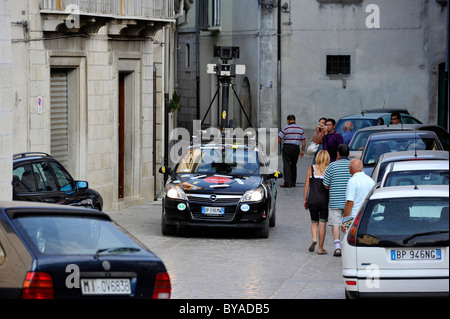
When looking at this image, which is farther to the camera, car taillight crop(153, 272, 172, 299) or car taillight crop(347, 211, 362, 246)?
car taillight crop(347, 211, 362, 246)

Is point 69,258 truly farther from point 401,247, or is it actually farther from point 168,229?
point 168,229

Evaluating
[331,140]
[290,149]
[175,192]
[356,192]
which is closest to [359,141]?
[331,140]

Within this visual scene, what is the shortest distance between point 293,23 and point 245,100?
13.8ft

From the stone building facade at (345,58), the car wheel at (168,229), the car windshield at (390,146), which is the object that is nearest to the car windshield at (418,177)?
the car wheel at (168,229)

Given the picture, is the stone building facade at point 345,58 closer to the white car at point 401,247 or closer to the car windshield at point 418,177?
the car windshield at point 418,177

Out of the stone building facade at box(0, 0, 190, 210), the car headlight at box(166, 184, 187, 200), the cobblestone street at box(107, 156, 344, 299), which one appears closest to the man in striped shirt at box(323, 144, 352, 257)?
the cobblestone street at box(107, 156, 344, 299)

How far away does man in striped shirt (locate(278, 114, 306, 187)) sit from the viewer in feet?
87.5

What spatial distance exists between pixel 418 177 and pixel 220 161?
557cm

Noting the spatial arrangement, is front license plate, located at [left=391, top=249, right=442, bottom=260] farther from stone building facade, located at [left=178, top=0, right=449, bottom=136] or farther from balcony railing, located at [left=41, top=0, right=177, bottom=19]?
stone building facade, located at [left=178, top=0, right=449, bottom=136]

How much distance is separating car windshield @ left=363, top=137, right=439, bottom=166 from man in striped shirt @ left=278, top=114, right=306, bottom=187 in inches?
243

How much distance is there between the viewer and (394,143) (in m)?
20.5

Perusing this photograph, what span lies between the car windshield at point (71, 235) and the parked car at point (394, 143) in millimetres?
11327
